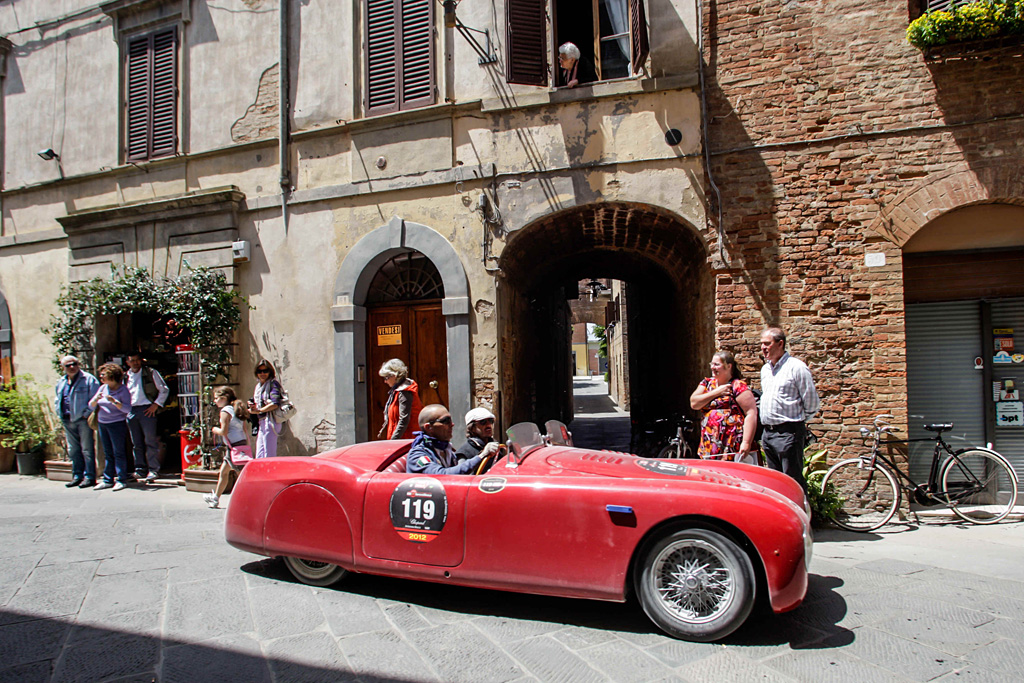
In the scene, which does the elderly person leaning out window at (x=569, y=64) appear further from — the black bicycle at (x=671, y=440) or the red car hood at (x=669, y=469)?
the red car hood at (x=669, y=469)

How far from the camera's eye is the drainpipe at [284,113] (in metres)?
8.02

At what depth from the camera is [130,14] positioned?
30.1 feet

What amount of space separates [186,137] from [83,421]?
Answer: 4171 mm

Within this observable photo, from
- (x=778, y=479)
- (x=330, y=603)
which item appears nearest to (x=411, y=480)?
(x=330, y=603)

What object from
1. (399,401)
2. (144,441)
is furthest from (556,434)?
(144,441)

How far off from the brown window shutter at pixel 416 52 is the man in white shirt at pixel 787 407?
16.8 feet

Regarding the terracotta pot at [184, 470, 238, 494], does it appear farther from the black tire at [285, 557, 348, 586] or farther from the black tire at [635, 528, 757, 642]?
the black tire at [635, 528, 757, 642]

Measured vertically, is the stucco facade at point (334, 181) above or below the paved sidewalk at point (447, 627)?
above

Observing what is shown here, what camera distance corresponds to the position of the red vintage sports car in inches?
118

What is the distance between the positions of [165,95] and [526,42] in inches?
222

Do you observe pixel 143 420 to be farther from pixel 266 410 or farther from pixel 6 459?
pixel 6 459

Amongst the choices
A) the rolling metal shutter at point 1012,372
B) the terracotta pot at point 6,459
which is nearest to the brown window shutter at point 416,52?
the rolling metal shutter at point 1012,372

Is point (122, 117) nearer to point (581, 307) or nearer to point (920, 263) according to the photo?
point (920, 263)

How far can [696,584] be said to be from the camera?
306 cm
